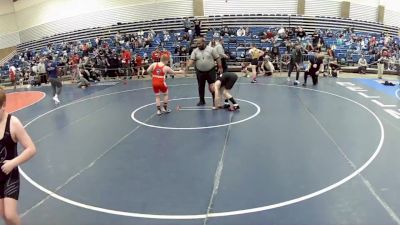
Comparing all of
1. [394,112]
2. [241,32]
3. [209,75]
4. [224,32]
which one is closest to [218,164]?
[209,75]

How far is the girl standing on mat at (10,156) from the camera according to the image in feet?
11.4

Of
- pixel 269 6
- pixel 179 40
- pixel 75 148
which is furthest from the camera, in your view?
pixel 269 6

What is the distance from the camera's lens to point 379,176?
5684 mm

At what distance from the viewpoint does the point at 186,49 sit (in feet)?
67.4

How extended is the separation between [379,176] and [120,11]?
79.0 ft

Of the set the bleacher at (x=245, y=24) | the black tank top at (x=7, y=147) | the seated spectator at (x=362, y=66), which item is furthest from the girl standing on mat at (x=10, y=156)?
the bleacher at (x=245, y=24)

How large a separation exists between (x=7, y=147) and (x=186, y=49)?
17367 millimetres

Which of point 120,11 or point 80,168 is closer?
point 80,168

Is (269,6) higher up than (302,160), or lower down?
higher up

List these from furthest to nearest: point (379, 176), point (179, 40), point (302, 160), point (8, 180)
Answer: point (179, 40), point (302, 160), point (379, 176), point (8, 180)

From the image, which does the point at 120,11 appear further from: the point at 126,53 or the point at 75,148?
the point at 75,148

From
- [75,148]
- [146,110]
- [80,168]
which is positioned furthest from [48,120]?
[80,168]

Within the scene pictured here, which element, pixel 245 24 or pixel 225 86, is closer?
pixel 225 86

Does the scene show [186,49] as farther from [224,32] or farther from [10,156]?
[10,156]
